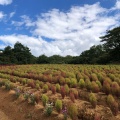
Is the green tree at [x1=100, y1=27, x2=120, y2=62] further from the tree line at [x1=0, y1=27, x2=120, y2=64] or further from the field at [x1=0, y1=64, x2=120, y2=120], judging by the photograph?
the field at [x1=0, y1=64, x2=120, y2=120]

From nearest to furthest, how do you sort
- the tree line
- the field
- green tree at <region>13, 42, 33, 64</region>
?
the field, the tree line, green tree at <region>13, 42, 33, 64</region>

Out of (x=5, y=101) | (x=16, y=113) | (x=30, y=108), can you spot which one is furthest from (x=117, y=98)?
(x=5, y=101)

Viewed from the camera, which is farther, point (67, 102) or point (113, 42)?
point (113, 42)

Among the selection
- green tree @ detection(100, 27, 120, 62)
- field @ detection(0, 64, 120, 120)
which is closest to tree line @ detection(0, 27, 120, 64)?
green tree @ detection(100, 27, 120, 62)

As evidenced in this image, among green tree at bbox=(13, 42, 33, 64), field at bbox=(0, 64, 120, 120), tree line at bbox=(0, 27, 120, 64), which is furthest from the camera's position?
green tree at bbox=(13, 42, 33, 64)

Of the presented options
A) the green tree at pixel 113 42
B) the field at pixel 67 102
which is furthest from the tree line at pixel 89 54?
the field at pixel 67 102

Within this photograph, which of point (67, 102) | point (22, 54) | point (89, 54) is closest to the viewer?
point (67, 102)

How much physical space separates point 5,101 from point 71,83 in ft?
10.8

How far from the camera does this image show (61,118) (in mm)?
5855

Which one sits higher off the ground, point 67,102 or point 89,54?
point 89,54

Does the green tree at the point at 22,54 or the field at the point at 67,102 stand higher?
the green tree at the point at 22,54

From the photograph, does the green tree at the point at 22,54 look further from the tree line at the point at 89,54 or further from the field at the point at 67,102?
the field at the point at 67,102

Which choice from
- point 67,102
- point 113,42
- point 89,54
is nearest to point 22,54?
point 89,54

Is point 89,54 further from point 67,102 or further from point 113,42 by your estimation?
point 67,102
